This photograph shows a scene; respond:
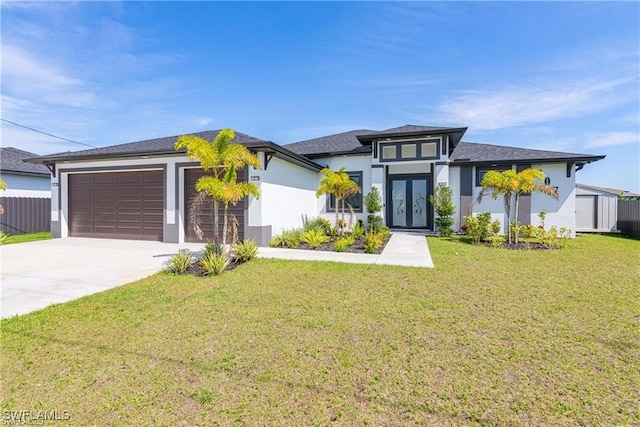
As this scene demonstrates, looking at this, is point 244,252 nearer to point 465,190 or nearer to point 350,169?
point 350,169

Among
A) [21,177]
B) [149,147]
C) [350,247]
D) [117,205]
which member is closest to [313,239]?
[350,247]

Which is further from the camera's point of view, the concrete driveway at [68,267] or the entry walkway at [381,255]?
the entry walkway at [381,255]

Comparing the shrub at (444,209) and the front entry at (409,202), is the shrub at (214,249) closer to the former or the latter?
the shrub at (444,209)

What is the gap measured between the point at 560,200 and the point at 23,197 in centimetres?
2535

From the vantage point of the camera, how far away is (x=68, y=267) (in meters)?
6.76

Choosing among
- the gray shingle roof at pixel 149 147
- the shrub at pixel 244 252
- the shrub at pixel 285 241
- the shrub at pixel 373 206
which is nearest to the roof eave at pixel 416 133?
the shrub at pixel 373 206

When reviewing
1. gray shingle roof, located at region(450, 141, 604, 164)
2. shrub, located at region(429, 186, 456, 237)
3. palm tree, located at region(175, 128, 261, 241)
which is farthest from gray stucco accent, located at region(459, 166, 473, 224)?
palm tree, located at region(175, 128, 261, 241)

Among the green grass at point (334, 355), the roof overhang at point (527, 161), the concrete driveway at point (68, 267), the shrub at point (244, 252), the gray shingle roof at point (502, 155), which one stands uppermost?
the gray shingle roof at point (502, 155)

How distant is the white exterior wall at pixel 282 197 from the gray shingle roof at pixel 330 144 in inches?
68.3

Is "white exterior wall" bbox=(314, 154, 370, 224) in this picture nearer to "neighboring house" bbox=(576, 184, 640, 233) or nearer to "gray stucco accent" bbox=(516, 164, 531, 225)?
"gray stucco accent" bbox=(516, 164, 531, 225)

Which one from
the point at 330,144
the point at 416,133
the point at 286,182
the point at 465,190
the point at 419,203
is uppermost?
the point at 330,144

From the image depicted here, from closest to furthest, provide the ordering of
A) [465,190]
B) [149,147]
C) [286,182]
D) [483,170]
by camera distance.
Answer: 1. [286,182]
2. [149,147]
3. [483,170]
4. [465,190]

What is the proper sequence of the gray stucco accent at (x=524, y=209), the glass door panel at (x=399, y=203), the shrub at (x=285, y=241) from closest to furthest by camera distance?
1. the shrub at (x=285, y=241)
2. the gray stucco accent at (x=524, y=209)
3. the glass door panel at (x=399, y=203)

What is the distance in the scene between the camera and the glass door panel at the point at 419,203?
542 inches
